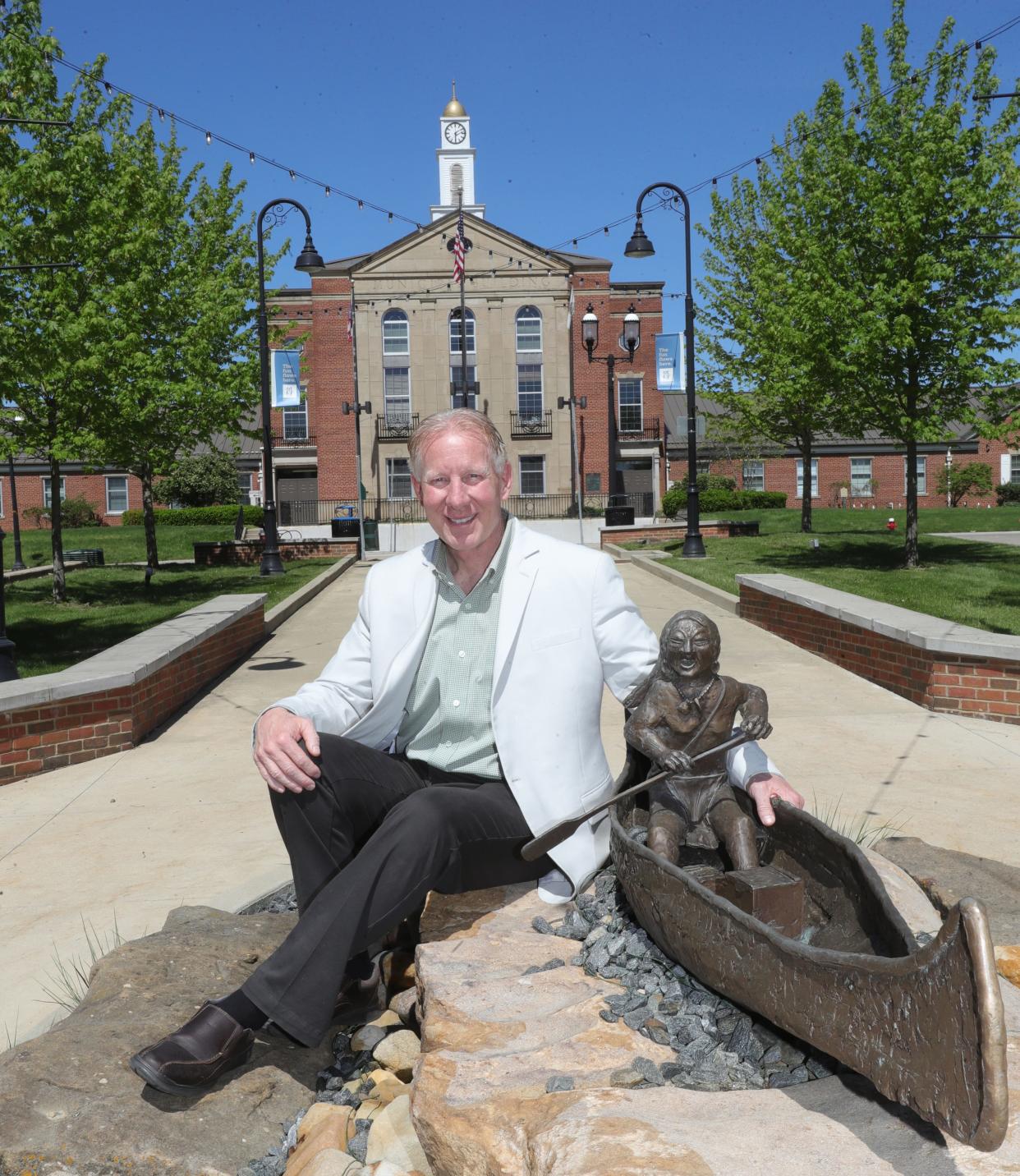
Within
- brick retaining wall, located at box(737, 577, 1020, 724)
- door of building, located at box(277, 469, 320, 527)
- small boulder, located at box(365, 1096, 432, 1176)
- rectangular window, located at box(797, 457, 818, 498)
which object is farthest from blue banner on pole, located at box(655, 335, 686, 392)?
rectangular window, located at box(797, 457, 818, 498)

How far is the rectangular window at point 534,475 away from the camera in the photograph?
4228 cm

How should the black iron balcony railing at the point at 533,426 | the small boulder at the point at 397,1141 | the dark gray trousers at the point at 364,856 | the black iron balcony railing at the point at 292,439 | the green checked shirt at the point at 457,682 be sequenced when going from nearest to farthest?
1. the small boulder at the point at 397,1141
2. the dark gray trousers at the point at 364,856
3. the green checked shirt at the point at 457,682
4. the black iron balcony railing at the point at 533,426
5. the black iron balcony railing at the point at 292,439

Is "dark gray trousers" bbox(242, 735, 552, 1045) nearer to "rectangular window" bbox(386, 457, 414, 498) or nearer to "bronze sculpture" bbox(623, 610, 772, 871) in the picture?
"bronze sculpture" bbox(623, 610, 772, 871)

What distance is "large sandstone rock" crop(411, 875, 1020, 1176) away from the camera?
2049mm

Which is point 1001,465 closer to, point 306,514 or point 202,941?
point 306,514

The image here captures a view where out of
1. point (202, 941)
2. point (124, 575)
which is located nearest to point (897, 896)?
point (202, 941)

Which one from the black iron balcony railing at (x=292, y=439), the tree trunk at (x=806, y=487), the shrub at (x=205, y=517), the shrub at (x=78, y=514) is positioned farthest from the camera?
the black iron balcony railing at (x=292, y=439)

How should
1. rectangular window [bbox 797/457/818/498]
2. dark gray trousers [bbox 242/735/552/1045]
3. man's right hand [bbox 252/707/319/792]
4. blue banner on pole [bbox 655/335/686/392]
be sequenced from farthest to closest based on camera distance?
rectangular window [bbox 797/457/818/498]
blue banner on pole [bbox 655/335/686/392]
man's right hand [bbox 252/707/319/792]
dark gray trousers [bbox 242/735/552/1045]

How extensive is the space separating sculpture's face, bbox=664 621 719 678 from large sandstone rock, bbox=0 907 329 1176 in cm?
161

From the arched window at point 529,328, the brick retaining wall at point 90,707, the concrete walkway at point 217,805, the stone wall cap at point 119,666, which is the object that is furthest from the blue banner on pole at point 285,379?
the arched window at point 529,328

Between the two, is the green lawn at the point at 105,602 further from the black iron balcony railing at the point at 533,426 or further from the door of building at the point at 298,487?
the door of building at the point at 298,487

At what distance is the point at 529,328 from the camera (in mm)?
41750

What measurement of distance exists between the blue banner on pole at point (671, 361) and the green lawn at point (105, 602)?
27.5 feet

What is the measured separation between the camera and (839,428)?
17266 millimetres
